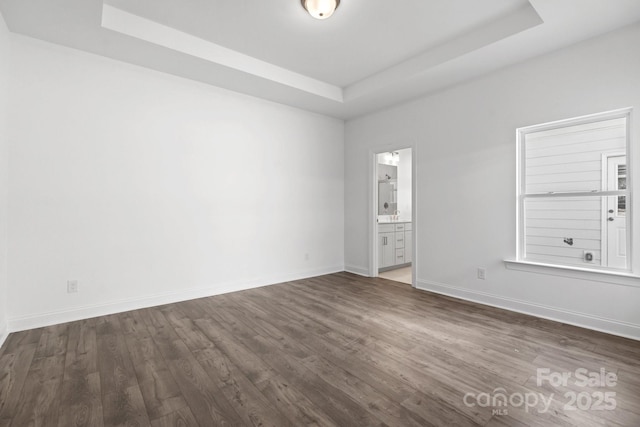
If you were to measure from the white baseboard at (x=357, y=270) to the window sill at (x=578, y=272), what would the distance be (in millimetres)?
2316

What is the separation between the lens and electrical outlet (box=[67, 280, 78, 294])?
3.11 meters

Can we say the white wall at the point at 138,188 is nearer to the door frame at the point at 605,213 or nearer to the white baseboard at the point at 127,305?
the white baseboard at the point at 127,305

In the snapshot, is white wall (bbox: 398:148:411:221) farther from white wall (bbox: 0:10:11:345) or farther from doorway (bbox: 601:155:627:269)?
white wall (bbox: 0:10:11:345)

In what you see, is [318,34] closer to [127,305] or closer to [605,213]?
[127,305]

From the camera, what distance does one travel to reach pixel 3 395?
1.88 meters

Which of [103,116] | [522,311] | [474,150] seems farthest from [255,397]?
[474,150]

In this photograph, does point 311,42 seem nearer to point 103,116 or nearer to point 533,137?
point 103,116

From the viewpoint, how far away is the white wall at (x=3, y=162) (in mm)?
2630

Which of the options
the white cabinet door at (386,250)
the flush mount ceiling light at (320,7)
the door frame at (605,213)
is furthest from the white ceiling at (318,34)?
the white cabinet door at (386,250)

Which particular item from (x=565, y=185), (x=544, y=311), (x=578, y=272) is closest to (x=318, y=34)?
(x=565, y=185)

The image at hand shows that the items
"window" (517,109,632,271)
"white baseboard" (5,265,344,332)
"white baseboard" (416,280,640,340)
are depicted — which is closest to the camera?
"white baseboard" (416,280,640,340)

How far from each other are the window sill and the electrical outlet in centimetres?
479

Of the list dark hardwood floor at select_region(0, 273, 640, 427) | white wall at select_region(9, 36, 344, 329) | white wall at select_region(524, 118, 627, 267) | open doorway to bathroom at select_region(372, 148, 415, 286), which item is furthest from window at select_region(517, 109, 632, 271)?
white wall at select_region(9, 36, 344, 329)

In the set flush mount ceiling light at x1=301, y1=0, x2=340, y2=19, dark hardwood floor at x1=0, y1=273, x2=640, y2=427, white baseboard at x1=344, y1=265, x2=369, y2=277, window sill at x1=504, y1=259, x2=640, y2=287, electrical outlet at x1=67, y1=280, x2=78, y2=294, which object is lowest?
dark hardwood floor at x1=0, y1=273, x2=640, y2=427
